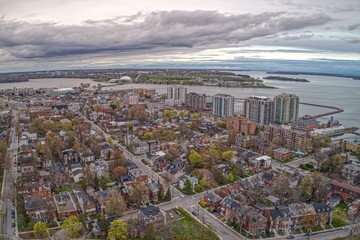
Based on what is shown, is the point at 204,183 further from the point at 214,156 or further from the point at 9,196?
the point at 9,196

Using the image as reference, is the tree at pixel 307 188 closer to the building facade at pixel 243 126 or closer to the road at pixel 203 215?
the road at pixel 203 215

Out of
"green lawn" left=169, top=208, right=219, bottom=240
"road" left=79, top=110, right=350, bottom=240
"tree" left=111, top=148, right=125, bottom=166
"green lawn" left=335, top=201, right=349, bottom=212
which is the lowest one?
"green lawn" left=335, top=201, right=349, bottom=212

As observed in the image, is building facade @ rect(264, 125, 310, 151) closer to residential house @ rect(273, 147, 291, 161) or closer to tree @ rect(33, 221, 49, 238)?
residential house @ rect(273, 147, 291, 161)

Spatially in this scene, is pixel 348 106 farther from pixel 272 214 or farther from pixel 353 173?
pixel 272 214

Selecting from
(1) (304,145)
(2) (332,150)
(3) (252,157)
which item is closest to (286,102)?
(1) (304,145)

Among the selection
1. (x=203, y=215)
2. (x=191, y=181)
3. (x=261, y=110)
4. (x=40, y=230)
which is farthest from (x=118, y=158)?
(x=261, y=110)

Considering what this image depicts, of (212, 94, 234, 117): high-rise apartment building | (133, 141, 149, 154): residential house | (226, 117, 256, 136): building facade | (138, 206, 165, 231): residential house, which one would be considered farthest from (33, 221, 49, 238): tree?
(212, 94, 234, 117): high-rise apartment building
